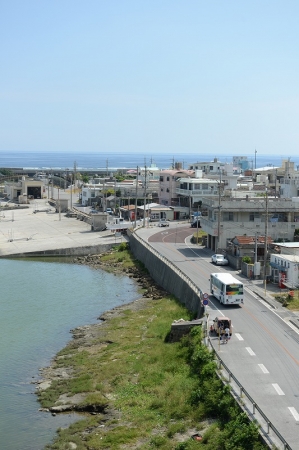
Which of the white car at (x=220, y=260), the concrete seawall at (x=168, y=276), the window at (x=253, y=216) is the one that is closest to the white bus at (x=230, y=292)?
the concrete seawall at (x=168, y=276)

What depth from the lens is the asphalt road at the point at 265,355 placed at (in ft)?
60.2

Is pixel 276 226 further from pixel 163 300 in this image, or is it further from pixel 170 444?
pixel 170 444

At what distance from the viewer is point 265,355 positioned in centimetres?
2325

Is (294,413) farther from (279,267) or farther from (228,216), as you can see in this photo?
(228,216)

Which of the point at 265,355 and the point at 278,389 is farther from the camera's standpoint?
the point at 265,355

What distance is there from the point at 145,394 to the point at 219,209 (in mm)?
25008

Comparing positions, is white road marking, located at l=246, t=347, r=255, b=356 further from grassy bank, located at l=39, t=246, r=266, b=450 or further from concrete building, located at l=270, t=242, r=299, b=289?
concrete building, located at l=270, t=242, r=299, b=289

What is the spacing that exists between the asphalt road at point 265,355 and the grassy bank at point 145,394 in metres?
0.92

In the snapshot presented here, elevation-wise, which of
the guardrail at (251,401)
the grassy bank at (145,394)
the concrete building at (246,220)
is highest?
the concrete building at (246,220)

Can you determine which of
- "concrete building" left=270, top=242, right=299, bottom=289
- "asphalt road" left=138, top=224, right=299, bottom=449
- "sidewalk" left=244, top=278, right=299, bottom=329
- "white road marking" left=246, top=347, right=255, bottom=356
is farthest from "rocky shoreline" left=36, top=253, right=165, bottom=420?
"concrete building" left=270, top=242, right=299, bottom=289

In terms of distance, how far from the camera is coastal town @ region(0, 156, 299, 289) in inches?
1528

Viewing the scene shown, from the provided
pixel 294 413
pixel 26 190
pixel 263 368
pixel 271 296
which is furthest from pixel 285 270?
pixel 26 190

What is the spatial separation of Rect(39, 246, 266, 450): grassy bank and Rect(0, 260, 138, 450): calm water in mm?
875

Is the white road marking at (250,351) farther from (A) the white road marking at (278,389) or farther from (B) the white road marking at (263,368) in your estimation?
(A) the white road marking at (278,389)
